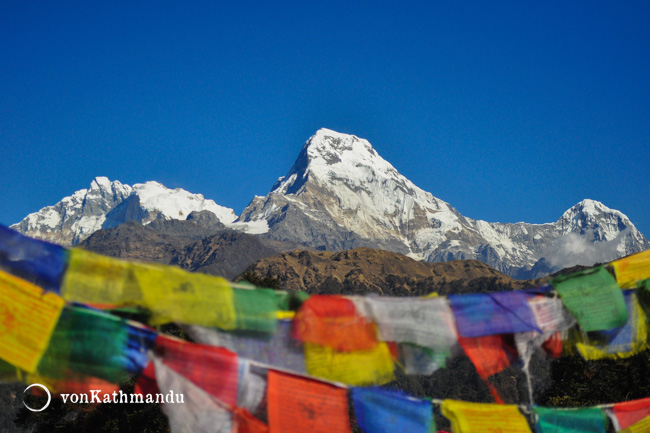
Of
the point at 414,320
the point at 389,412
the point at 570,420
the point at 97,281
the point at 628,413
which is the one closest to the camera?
the point at 97,281

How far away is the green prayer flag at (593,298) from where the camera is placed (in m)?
8.32

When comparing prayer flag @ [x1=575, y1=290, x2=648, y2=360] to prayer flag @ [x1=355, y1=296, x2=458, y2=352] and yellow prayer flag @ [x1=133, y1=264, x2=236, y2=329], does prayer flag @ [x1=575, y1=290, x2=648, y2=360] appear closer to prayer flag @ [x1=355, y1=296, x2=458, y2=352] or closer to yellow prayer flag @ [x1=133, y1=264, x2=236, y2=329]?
prayer flag @ [x1=355, y1=296, x2=458, y2=352]

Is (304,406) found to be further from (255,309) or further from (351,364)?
(255,309)

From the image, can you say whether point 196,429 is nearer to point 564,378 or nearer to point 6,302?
point 6,302

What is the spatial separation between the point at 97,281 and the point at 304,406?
8.46ft

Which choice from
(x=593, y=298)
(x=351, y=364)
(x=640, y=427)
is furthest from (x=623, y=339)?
(x=351, y=364)

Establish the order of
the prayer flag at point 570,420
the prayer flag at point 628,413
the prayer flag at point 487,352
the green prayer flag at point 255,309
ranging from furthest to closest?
1. the prayer flag at point 628,413
2. the prayer flag at point 570,420
3. the prayer flag at point 487,352
4. the green prayer flag at point 255,309

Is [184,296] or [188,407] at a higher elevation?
[184,296]

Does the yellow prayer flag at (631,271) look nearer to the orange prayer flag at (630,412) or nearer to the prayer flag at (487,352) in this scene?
the orange prayer flag at (630,412)

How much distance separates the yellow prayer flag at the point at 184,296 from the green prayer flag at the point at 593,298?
432cm

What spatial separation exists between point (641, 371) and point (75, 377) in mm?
26645

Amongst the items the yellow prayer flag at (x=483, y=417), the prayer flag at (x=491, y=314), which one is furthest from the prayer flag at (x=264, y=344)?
the yellow prayer flag at (x=483, y=417)

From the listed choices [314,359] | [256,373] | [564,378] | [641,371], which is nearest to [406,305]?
[314,359]

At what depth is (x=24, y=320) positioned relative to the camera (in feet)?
21.1
